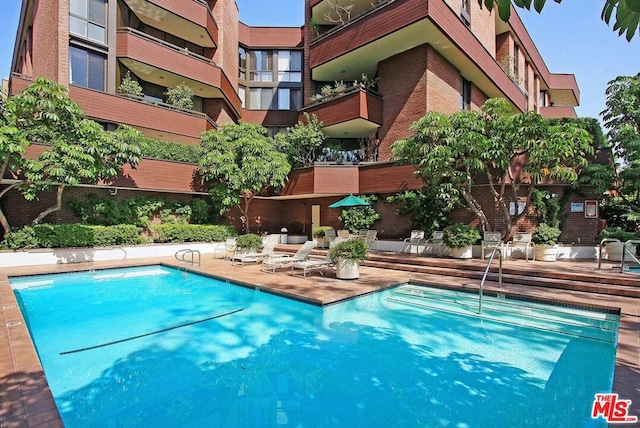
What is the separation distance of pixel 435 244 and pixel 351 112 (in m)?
7.46

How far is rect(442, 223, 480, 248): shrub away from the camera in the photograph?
12.3 meters

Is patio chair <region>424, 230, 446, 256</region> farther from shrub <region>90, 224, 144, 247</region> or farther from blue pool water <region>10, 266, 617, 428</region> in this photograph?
shrub <region>90, 224, 144, 247</region>

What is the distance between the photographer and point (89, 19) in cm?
1625

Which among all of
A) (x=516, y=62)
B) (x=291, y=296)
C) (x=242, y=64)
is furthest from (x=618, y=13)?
(x=516, y=62)

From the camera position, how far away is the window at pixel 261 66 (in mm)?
25406

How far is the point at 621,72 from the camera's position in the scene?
16625 mm

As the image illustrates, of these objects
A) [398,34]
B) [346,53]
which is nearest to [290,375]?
[398,34]

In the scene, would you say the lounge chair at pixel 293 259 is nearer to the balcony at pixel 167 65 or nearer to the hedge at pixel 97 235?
the hedge at pixel 97 235

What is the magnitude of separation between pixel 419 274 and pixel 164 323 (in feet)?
24.6

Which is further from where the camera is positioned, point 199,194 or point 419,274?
point 199,194

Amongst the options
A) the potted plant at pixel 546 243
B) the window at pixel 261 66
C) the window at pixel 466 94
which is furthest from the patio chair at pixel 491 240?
the window at pixel 261 66

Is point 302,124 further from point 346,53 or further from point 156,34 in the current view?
point 156,34

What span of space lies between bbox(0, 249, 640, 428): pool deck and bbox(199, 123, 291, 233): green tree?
3628 mm

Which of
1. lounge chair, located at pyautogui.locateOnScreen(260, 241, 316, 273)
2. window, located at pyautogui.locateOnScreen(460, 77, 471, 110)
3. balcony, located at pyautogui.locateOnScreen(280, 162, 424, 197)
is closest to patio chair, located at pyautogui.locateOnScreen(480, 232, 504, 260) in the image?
balcony, located at pyautogui.locateOnScreen(280, 162, 424, 197)
